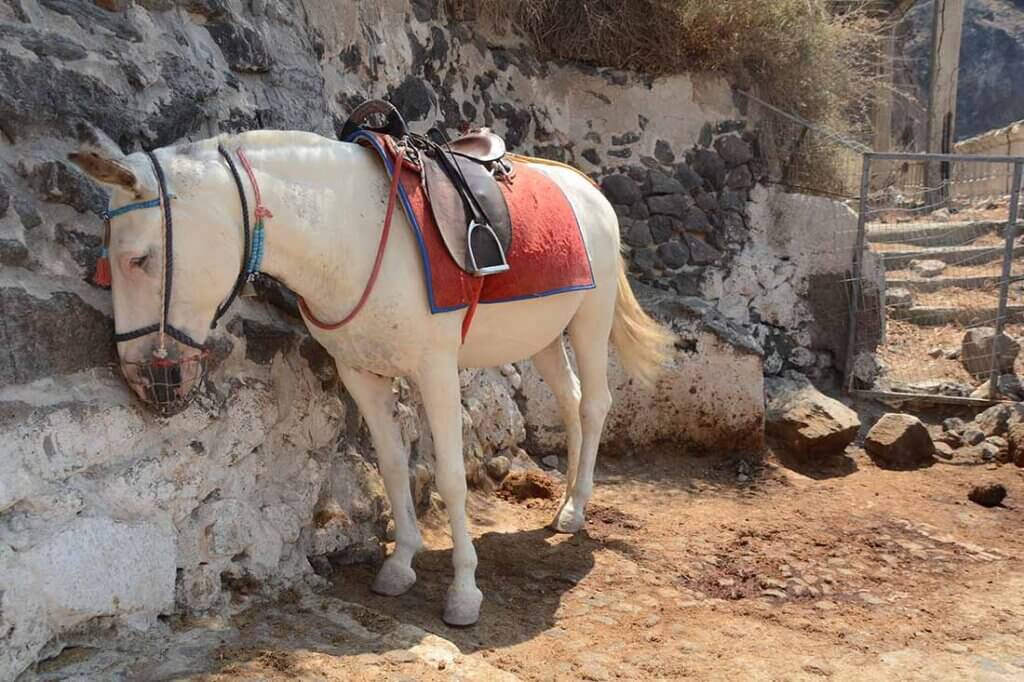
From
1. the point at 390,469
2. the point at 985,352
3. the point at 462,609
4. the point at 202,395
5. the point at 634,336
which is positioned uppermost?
the point at 202,395

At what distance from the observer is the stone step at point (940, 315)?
836cm

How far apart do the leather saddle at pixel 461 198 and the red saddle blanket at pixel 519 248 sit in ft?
0.13

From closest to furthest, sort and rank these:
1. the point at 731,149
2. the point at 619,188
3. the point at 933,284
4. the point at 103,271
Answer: the point at 103,271 < the point at 619,188 < the point at 731,149 < the point at 933,284

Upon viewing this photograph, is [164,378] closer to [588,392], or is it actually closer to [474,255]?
[474,255]

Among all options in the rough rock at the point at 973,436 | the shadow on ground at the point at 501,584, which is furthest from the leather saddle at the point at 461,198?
the rough rock at the point at 973,436

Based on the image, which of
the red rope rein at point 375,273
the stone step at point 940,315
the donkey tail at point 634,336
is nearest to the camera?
the red rope rein at point 375,273

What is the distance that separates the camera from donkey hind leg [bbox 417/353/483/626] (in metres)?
3.16

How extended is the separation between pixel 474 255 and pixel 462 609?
1217 millimetres

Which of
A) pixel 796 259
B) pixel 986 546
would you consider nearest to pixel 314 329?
pixel 986 546

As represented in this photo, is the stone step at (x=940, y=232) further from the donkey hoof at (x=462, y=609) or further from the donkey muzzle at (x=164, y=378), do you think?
the donkey muzzle at (x=164, y=378)

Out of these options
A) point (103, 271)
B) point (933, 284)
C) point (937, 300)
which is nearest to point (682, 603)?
Answer: point (103, 271)

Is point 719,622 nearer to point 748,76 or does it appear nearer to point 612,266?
point 612,266

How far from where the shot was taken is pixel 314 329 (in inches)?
124

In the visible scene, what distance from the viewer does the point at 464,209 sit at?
324 cm
